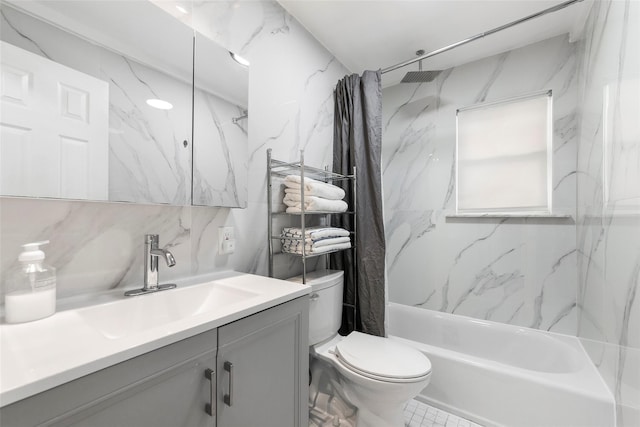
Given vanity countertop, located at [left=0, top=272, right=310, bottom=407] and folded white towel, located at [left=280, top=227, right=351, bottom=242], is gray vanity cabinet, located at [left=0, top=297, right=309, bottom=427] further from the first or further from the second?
folded white towel, located at [left=280, top=227, right=351, bottom=242]

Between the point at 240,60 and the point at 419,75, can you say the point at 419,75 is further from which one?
the point at 240,60

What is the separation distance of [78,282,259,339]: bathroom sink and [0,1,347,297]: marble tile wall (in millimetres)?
127

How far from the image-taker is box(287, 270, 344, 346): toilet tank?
1.43m

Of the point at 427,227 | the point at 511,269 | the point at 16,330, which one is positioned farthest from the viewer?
the point at 427,227

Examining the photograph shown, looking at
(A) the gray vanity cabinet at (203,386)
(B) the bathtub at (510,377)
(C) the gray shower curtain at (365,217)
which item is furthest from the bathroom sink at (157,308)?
(B) the bathtub at (510,377)

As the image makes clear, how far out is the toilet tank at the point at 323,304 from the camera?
4.70ft

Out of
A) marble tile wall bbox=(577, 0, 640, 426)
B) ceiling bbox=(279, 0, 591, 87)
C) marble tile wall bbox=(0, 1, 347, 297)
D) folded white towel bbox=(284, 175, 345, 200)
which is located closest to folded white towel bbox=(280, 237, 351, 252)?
marble tile wall bbox=(0, 1, 347, 297)

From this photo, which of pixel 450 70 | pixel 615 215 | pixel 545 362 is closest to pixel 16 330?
pixel 615 215

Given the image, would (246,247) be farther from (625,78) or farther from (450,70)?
(450,70)

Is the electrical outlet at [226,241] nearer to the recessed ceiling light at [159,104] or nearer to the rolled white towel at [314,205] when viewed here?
the rolled white towel at [314,205]

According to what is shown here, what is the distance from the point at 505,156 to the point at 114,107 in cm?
241

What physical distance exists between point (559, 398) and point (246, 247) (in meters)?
1.71

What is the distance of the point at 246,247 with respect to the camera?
1371mm

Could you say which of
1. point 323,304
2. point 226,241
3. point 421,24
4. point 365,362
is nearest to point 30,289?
point 226,241
